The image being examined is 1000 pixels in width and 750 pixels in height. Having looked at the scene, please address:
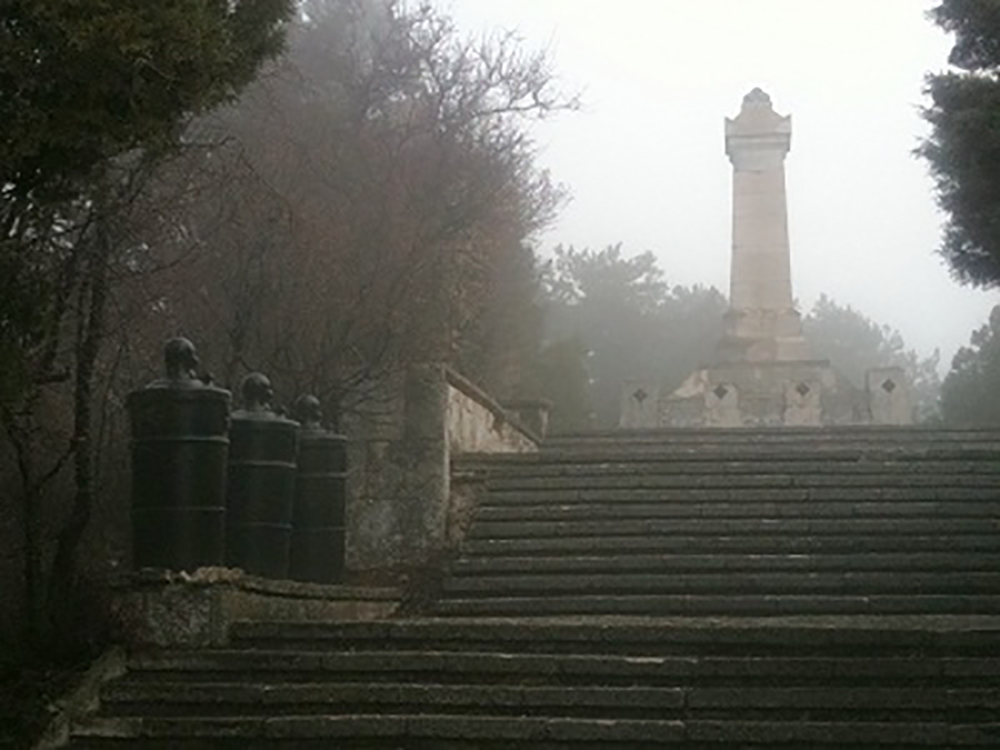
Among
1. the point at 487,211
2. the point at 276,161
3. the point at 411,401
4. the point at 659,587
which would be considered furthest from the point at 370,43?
the point at 659,587

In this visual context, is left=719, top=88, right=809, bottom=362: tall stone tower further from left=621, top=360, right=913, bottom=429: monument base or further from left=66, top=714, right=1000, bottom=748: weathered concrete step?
left=66, top=714, right=1000, bottom=748: weathered concrete step

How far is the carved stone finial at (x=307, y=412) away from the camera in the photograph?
10.9 meters

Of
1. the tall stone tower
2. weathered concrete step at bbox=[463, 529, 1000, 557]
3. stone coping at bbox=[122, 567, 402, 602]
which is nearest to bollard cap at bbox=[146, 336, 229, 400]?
stone coping at bbox=[122, 567, 402, 602]

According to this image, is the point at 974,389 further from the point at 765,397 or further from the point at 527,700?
the point at 527,700

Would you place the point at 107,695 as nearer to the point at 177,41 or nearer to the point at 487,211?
the point at 177,41

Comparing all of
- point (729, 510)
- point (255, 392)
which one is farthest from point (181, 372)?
point (729, 510)

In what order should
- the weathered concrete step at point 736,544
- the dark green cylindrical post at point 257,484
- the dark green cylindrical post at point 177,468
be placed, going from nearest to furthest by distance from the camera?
the dark green cylindrical post at point 177,468, the dark green cylindrical post at point 257,484, the weathered concrete step at point 736,544

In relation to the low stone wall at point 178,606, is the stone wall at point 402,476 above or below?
above

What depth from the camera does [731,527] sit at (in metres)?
12.5

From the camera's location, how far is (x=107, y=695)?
805 cm

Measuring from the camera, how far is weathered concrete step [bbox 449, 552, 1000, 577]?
37.3 feet

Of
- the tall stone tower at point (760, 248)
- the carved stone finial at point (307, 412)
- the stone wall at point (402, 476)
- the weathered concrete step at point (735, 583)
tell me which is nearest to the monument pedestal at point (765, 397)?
the tall stone tower at point (760, 248)

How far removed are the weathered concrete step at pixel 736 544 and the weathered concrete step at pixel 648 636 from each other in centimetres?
292

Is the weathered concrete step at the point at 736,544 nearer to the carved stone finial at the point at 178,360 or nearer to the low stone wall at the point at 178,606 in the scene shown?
the low stone wall at the point at 178,606
